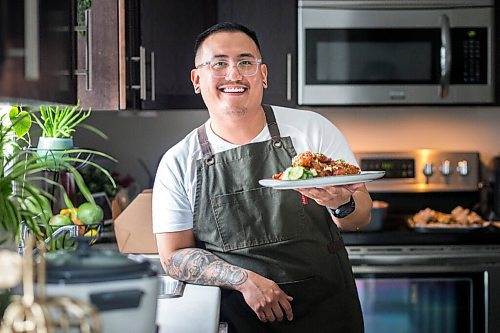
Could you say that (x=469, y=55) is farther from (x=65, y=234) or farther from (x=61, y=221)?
(x=65, y=234)

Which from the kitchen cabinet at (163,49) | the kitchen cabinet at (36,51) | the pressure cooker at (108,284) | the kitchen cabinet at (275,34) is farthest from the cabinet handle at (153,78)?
the pressure cooker at (108,284)

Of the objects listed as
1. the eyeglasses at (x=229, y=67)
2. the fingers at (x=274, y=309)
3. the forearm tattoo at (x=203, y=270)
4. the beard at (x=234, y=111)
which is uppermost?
the eyeglasses at (x=229, y=67)

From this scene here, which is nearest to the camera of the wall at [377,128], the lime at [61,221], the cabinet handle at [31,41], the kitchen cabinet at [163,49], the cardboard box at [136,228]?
the cabinet handle at [31,41]

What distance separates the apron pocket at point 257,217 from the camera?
249 centimetres

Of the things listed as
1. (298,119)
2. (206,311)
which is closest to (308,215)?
(298,119)

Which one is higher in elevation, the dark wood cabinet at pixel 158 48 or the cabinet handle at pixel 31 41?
the dark wood cabinet at pixel 158 48

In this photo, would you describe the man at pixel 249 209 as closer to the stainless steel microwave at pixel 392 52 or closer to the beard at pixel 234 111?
the beard at pixel 234 111

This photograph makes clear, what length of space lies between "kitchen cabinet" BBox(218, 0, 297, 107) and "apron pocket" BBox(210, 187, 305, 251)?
50.9 inches

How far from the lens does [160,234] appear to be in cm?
249

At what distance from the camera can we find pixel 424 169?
4000mm

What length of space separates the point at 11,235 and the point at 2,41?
385 millimetres

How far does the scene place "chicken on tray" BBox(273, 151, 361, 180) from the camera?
225 centimetres

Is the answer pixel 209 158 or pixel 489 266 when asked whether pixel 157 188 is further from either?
pixel 489 266

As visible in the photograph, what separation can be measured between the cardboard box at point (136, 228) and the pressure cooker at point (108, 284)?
5.88 ft
